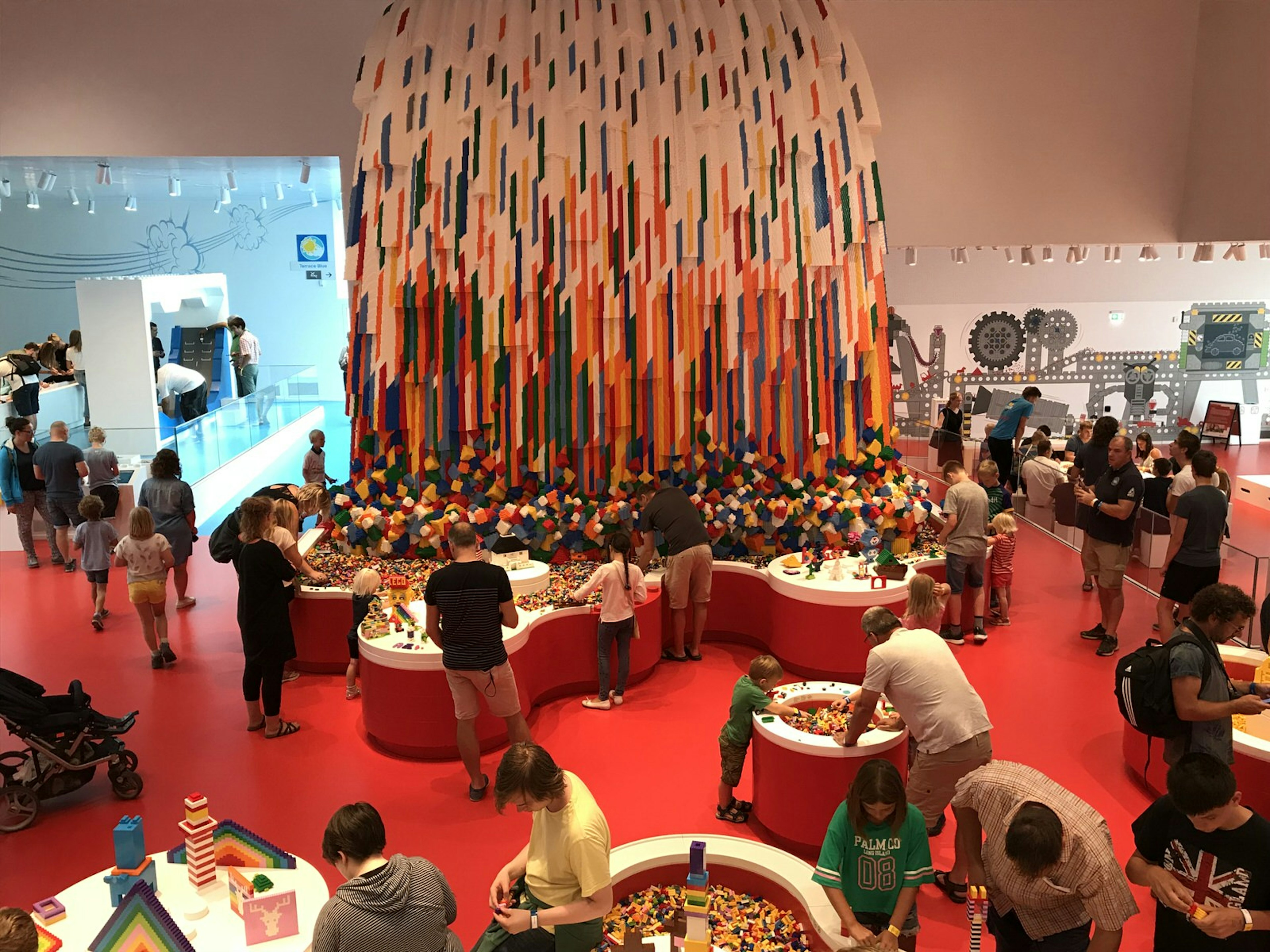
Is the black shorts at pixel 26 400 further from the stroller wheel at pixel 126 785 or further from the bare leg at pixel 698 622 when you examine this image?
the bare leg at pixel 698 622

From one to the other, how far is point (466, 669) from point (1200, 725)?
367cm

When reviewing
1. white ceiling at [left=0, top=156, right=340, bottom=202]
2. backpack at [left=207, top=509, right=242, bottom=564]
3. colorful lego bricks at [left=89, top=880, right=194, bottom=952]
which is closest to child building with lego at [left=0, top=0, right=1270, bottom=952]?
colorful lego bricks at [left=89, top=880, right=194, bottom=952]

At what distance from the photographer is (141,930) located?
358 cm

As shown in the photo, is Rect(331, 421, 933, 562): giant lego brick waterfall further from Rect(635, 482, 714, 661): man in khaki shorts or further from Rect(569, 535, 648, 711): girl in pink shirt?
Rect(569, 535, 648, 711): girl in pink shirt

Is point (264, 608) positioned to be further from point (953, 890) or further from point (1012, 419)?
point (1012, 419)

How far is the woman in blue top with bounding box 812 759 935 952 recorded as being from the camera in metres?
3.76

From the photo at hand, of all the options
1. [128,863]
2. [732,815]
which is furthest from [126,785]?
[732,815]

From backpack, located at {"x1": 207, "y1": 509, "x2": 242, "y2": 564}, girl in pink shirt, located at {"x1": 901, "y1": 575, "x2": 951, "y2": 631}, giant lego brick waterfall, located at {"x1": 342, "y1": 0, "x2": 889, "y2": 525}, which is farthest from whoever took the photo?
giant lego brick waterfall, located at {"x1": 342, "y1": 0, "x2": 889, "y2": 525}

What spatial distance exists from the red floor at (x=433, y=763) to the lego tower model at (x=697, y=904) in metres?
1.49

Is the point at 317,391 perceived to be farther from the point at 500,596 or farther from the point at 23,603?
A: the point at 500,596

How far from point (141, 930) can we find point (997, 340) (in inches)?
626

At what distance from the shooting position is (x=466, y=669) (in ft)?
19.7

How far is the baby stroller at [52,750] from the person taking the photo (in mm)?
5957

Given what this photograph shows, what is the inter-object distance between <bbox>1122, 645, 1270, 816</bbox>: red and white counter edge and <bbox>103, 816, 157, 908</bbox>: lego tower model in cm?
441
